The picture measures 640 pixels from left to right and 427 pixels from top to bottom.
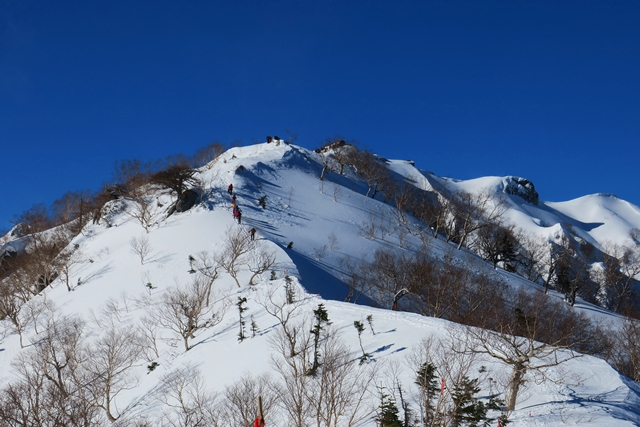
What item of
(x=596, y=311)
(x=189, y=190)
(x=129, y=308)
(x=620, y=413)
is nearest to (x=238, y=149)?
(x=189, y=190)

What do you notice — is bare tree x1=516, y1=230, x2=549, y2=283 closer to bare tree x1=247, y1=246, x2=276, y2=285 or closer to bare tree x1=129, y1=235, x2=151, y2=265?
bare tree x1=247, y1=246, x2=276, y2=285

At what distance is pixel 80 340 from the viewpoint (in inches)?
1238

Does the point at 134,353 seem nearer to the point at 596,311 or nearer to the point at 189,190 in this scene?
the point at 189,190

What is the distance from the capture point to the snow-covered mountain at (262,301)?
57.2 ft

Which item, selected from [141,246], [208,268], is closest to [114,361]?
[208,268]

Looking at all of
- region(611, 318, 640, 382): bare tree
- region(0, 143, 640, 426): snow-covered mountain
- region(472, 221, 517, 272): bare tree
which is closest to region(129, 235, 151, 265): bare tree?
region(0, 143, 640, 426): snow-covered mountain

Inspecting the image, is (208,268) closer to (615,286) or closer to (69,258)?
(69,258)

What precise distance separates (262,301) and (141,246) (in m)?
19.4

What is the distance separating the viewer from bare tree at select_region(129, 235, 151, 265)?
4250 centimetres

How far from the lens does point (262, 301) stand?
103 ft

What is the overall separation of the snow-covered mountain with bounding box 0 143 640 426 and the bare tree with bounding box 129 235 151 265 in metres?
0.26

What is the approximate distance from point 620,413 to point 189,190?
47976 mm

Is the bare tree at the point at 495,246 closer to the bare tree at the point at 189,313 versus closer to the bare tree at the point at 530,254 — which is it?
the bare tree at the point at 530,254

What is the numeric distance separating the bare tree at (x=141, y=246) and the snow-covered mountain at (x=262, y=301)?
262 mm
